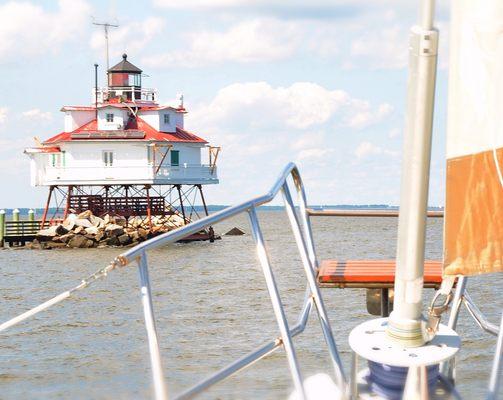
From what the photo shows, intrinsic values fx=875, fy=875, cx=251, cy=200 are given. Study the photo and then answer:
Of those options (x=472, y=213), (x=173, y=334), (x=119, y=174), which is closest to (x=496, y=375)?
(x=472, y=213)

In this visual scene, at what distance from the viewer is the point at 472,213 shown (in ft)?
11.7

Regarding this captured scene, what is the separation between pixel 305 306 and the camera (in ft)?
16.6

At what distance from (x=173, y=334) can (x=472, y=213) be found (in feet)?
53.3

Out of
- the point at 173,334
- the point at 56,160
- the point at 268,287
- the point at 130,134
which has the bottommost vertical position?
the point at 173,334

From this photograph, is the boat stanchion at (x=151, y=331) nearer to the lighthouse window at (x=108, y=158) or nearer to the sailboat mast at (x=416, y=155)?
the sailboat mast at (x=416, y=155)

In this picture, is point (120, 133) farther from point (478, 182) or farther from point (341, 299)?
point (478, 182)

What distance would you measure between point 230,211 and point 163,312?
67.1 feet

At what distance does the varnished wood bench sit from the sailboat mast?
1697mm

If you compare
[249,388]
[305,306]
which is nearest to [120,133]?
[249,388]

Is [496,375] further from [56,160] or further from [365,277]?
[56,160]

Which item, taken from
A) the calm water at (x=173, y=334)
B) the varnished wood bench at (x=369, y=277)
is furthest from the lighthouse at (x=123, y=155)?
the varnished wood bench at (x=369, y=277)

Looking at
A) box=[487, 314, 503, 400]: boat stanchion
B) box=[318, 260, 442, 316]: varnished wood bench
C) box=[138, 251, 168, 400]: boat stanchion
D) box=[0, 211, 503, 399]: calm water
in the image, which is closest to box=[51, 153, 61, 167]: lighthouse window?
box=[0, 211, 503, 399]: calm water

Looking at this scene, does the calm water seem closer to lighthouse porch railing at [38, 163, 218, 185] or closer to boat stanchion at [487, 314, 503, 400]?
boat stanchion at [487, 314, 503, 400]

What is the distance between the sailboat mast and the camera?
344cm
